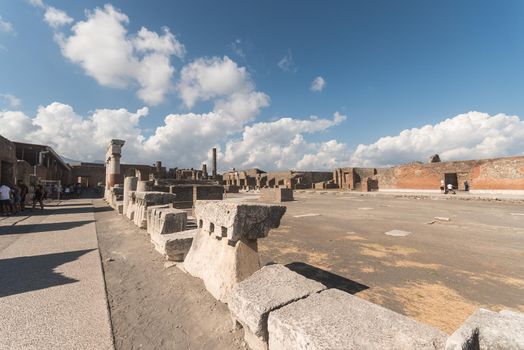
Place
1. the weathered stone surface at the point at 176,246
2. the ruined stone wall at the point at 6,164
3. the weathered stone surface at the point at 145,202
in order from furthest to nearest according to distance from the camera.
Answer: the ruined stone wall at the point at 6,164
the weathered stone surface at the point at 145,202
the weathered stone surface at the point at 176,246

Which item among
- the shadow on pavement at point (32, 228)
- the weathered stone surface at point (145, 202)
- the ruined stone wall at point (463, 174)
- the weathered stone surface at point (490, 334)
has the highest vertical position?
the ruined stone wall at point (463, 174)

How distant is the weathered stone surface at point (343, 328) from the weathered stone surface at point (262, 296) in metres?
0.10

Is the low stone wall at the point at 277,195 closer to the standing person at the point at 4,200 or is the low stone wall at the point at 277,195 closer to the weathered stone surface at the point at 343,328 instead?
the standing person at the point at 4,200

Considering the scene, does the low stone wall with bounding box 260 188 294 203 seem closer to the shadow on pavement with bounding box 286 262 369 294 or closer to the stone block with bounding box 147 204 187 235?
the stone block with bounding box 147 204 187 235

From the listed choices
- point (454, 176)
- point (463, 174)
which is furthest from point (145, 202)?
point (454, 176)

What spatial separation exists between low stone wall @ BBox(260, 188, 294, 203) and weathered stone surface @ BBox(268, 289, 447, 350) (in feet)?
52.8

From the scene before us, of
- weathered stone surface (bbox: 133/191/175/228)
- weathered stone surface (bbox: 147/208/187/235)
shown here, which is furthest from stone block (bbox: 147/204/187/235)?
weathered stone surface (bbox: 133/191/175/228)

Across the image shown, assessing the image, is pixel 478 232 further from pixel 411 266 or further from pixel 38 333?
pixel 38 333

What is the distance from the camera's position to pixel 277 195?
715 inches

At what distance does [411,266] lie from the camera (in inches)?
156

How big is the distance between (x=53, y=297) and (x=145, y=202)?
4.23m

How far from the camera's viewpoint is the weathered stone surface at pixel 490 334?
1.21m

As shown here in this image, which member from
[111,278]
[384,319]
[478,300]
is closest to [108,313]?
[111,278]

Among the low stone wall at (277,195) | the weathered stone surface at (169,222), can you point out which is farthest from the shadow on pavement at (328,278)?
the low stone wall at (277,195)
